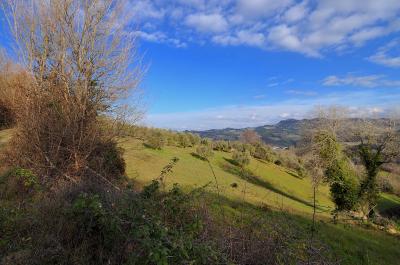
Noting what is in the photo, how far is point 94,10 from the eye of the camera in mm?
10203

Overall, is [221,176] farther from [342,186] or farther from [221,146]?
[221,146]

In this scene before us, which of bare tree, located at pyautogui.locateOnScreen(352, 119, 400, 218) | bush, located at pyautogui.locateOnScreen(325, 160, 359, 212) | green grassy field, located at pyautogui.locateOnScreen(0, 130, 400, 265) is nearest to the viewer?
green grassy field, located at pyautogui.locateOnScreen(0, 130, 400, 265)

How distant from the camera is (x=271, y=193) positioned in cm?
2397

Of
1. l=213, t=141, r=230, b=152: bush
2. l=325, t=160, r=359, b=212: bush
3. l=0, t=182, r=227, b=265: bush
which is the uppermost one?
l=0, t=182, r=227, b=265: bush

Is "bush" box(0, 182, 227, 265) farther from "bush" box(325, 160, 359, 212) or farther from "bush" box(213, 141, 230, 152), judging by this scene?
"bush" box(213, 141, 230, 152)

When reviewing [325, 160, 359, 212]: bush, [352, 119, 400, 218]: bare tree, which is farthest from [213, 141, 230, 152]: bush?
[325, 160, 359, 212]: bush

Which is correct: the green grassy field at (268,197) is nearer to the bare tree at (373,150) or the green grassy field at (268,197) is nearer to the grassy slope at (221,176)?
the grassy slope at (221,176)

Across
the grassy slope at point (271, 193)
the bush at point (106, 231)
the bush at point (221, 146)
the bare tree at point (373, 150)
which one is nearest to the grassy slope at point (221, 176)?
the grassy slope at point (271, 193)

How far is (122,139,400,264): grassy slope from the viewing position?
9.84 m

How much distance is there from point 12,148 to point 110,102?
3329 mm

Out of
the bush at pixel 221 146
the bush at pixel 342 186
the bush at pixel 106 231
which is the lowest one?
the bush at pixel 342 186

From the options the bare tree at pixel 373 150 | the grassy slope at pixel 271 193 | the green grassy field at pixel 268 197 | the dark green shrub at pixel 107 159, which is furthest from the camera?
the bare tree at pixel 373 150

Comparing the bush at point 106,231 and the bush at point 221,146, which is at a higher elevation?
the bush at point 106,231

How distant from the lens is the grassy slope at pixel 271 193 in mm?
9843
